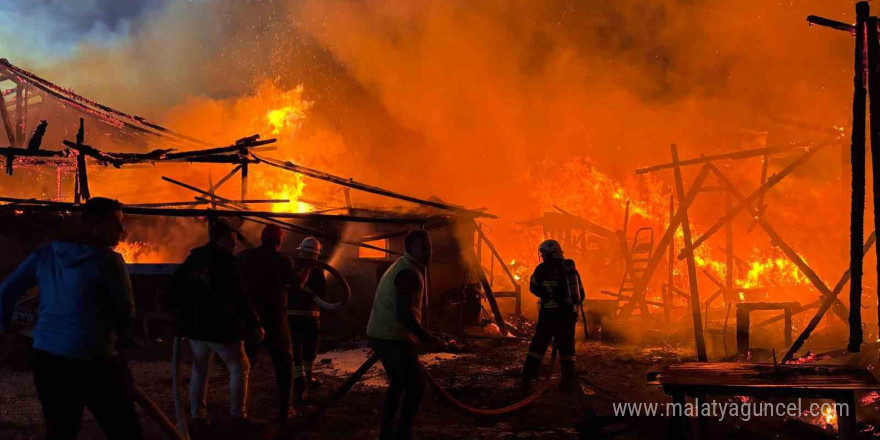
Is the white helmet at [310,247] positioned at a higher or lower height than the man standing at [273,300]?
higher

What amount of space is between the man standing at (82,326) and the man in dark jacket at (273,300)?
2.57 m

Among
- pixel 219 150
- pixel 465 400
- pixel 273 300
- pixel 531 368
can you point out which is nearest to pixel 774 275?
pixel 531 368

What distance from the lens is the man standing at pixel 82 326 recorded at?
3490 mm

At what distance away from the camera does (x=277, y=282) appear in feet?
21.3

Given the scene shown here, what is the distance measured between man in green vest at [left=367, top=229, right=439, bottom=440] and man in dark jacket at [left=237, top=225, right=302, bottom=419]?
6.07 ft

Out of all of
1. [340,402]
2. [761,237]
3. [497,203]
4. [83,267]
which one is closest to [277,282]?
[340,402]

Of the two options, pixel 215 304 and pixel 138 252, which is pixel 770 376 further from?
pixel 138 252

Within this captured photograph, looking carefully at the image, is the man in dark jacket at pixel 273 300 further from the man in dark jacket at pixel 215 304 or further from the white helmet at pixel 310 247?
the white helmet at pixel 310 247

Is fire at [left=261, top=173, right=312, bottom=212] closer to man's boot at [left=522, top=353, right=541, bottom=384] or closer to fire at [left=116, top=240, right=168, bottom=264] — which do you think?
fire at [left=116, top=240, right=168, bottom=264]

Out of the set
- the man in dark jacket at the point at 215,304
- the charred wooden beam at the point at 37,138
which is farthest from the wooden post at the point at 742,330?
the charred wooden beam at the point at 37,138

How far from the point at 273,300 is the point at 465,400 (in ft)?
9.80

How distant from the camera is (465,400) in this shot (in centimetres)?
785

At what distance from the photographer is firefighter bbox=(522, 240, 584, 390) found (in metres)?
8.48

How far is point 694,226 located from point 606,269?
6.52 metres
